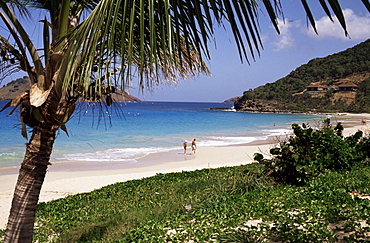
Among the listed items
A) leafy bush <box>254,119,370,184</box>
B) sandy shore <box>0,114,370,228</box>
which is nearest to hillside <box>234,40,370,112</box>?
sandy shore <box>0,114,370,228</box>

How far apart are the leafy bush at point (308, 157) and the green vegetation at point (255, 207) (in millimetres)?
21

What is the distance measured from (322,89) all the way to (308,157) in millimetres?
104835

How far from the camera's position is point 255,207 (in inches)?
212

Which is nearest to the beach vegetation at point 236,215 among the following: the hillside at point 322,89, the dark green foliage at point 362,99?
the dark green foliage at point 362,99

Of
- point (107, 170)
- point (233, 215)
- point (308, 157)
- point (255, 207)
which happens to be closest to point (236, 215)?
point (233, 215)

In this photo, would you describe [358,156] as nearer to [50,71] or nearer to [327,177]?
[327,177]

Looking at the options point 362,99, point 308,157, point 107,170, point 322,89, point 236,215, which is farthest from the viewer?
point 322,89

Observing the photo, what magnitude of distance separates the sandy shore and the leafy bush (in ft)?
8.15

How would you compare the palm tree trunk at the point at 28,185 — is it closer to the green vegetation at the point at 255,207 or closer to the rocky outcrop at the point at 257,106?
the green vegetation at the point at 255,207

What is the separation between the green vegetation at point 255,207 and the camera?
429cm

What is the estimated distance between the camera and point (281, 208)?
518cm

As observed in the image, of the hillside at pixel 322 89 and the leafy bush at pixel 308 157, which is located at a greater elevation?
the hillside at pixel 322 89

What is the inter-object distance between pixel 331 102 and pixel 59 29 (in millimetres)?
100468

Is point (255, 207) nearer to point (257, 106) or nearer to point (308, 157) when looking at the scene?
point (308, 157)
